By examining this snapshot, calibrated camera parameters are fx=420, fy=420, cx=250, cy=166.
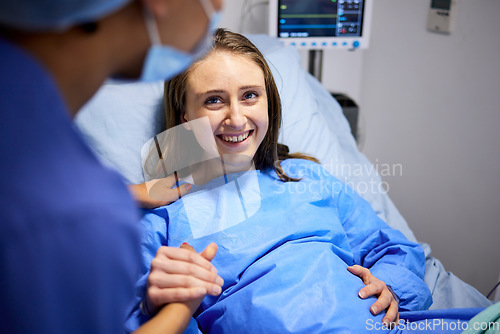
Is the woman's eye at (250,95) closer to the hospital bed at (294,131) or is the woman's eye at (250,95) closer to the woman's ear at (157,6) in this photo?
the hospital bed at (294,131)

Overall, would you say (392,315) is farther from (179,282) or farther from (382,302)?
(179,282)

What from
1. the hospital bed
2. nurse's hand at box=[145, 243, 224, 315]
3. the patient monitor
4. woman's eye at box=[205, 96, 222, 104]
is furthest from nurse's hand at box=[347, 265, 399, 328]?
the patient monitor

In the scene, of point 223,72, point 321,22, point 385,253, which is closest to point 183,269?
point 223,72

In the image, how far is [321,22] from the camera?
6.11ft

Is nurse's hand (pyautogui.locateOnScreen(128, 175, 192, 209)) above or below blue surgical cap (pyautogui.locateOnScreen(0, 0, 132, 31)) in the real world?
below

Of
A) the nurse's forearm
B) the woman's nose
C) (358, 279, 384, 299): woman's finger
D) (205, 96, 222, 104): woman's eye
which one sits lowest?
(358, 279, 384, 299): woman's finger

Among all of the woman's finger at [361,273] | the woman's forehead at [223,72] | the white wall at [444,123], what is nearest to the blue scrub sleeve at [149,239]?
the woman's forehead at [223,72]

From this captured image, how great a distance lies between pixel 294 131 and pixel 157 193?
0.70m

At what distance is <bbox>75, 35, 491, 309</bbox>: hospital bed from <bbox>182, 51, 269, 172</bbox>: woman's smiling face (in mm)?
271

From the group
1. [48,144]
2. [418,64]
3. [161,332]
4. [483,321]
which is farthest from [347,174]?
[48,144]

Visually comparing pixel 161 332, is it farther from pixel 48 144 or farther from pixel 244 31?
pixel 244 31

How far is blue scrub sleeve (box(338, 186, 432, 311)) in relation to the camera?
106cm

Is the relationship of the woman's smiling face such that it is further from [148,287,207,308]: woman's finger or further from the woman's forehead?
[148,287,207,308]: woman's finger

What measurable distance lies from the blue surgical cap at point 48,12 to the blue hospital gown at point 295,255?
600 mm
